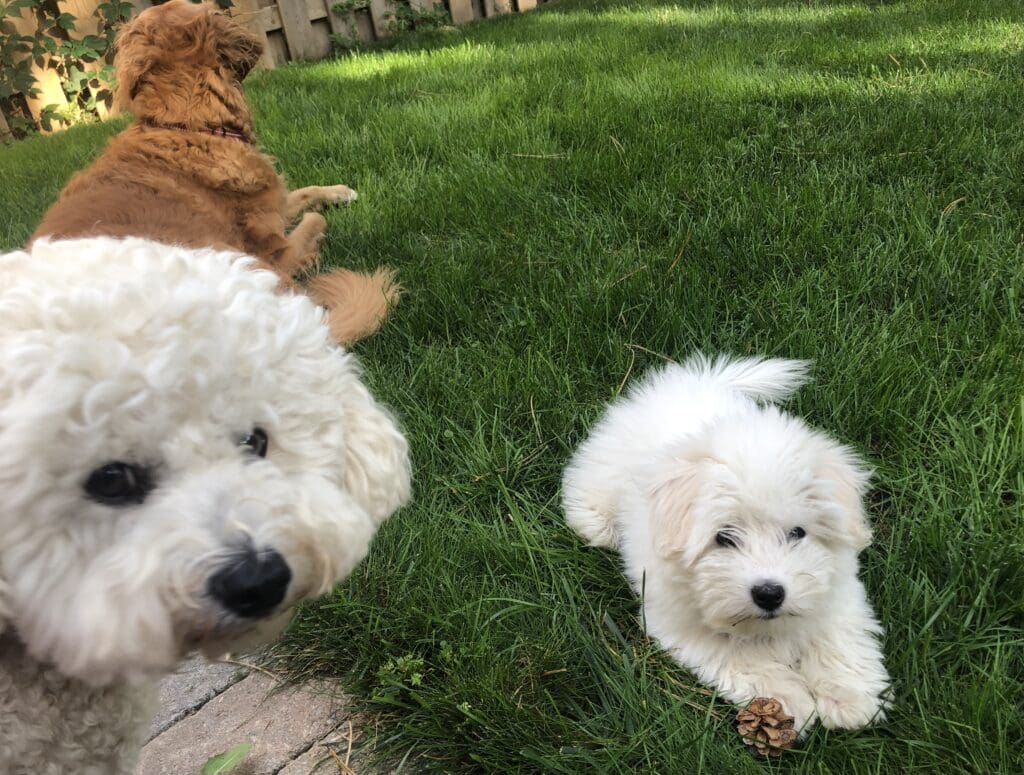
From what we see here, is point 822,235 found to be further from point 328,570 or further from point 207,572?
point 207,572

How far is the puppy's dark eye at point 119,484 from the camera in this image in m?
1.05

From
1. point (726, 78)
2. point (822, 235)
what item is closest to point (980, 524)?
point (822, 235)

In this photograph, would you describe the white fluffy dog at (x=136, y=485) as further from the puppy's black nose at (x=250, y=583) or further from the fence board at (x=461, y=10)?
the fence board at (x=461, y=10)

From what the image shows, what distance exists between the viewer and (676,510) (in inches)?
64.2

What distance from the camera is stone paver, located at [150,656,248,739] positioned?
174cm

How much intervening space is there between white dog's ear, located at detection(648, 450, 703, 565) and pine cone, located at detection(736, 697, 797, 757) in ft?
1.02

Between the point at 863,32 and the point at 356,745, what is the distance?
5.54 metres

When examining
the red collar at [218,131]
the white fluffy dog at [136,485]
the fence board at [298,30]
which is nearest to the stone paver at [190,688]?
the white fluffy dog at [136,485]

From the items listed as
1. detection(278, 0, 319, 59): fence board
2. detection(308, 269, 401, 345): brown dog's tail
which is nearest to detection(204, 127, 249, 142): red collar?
detection(308, 269, 401, 345): brown dog's tail

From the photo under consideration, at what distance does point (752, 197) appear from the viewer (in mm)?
3131

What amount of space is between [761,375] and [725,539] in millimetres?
621

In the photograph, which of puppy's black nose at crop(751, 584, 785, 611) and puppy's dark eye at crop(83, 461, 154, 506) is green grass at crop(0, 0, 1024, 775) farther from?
puppy's dark eye at crop(83, 461, 154, 506)

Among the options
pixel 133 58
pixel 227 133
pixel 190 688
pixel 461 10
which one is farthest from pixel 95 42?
pixel 190 688

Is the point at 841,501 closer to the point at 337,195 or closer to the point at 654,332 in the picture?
the point at 654,332
